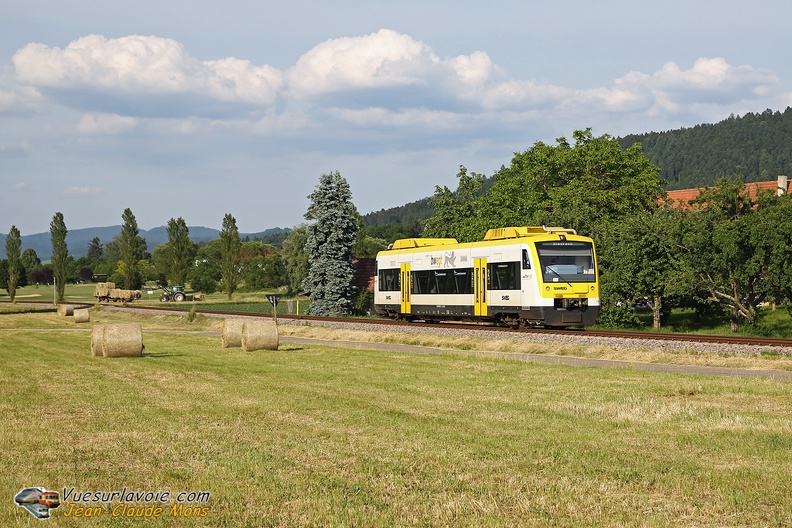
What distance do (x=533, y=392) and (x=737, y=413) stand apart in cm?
416

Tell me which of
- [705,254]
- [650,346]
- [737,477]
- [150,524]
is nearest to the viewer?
[150,524]

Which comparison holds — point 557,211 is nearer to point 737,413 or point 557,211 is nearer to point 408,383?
point 408,383

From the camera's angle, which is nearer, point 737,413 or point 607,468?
point 607,468

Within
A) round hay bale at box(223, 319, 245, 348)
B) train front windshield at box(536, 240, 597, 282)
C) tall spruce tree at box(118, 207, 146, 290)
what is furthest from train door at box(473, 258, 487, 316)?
tall spruce tree at box(118, 207, 146, 290)

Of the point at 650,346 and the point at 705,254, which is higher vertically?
the point at 705,254

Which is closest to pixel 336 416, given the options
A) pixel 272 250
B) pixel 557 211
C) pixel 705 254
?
pixel 705 254

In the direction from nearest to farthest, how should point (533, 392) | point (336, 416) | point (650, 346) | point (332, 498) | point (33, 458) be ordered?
point (332, 498)
point (33, 458)
point (336, 416)
point (533, 392)
point (650, 346)

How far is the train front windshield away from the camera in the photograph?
34906 mm

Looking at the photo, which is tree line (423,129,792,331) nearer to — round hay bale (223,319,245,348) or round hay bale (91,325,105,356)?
round hay bale (223,319,245,348)

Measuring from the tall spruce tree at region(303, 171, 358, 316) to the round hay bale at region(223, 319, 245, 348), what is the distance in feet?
123

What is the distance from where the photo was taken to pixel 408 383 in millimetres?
19328

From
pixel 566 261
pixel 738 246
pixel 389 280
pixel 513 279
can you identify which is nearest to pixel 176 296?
pixel 389 280

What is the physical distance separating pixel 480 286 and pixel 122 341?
56.5 ft

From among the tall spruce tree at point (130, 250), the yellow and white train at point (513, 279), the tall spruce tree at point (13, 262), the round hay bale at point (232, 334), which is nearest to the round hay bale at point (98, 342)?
the round hay bale at point (232, 334)
